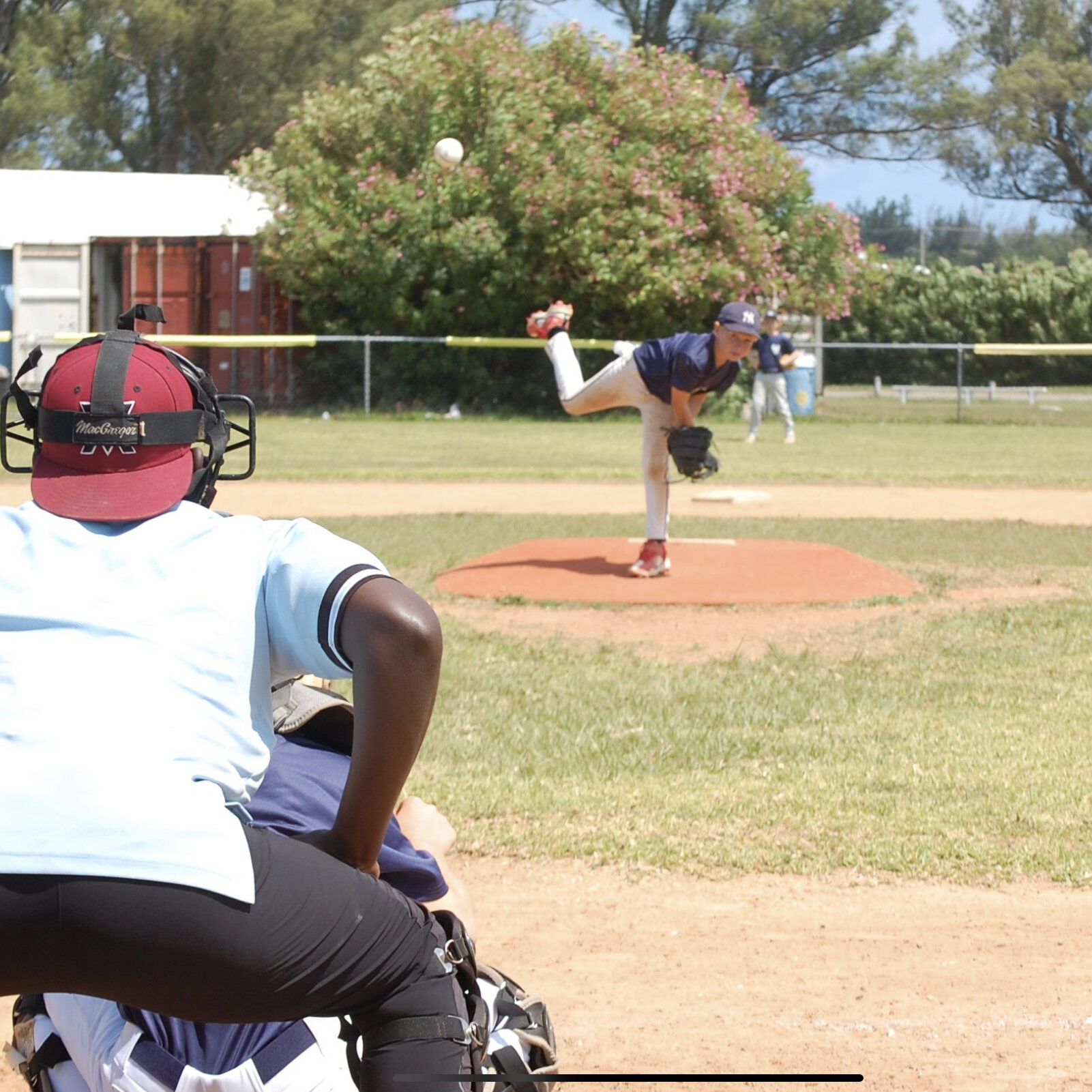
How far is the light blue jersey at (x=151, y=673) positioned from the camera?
2.14 meters

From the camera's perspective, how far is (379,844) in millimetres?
2441

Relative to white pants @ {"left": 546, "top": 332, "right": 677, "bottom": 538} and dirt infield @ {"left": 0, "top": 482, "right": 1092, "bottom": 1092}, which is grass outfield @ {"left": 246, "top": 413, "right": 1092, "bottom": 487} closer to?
white pants @ {"left": 546, "top": 332, "right": 677, "bottom": 538}

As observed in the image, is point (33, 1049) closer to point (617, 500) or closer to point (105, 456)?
point (105, 456)

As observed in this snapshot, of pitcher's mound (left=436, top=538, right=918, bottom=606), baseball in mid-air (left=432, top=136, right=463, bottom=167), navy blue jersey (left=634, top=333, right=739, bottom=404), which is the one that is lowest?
pitcher's mound (left=436, top=538, right=918, bottom=606)

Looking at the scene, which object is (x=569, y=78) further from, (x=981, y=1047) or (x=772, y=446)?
(x=981, y=1047)

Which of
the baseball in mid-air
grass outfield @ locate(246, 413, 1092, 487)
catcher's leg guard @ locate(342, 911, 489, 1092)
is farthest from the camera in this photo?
the baseball in mid-air

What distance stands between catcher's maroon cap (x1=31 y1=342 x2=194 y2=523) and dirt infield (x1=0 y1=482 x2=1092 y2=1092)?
1.87 metres

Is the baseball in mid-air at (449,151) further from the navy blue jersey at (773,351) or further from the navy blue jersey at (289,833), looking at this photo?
the navy blue jersey at (289,833)

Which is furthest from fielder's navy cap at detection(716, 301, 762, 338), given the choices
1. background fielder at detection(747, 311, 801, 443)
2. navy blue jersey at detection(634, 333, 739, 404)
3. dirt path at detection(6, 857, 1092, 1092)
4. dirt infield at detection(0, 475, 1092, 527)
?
background fielder at detection(747, 311, 801, 443)

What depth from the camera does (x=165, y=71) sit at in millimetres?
47844

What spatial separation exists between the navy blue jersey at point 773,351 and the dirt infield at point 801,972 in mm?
18800

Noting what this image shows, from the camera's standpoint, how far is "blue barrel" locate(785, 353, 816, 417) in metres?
30.0

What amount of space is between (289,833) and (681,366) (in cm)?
780

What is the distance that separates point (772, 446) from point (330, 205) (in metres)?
9.83
